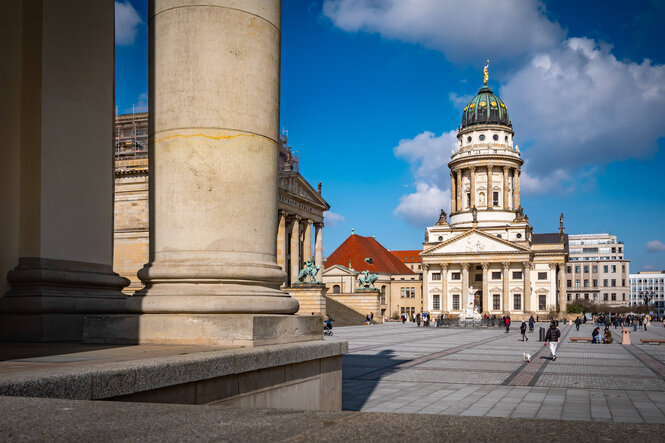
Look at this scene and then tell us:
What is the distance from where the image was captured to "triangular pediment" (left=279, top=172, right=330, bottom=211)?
7194 cm

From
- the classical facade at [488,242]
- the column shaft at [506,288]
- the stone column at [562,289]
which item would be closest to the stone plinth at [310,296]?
the classical facade at [488,242]

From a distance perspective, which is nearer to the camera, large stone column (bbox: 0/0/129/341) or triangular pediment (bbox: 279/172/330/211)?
large stone column (bbox: 0/0/129/341)

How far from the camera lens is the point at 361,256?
12469 centimetres

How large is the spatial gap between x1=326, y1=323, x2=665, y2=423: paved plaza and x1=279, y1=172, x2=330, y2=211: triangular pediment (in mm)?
46688

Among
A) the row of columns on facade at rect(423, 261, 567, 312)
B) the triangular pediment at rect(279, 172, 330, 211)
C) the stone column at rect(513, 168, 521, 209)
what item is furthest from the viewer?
the stone column at rect(513, 168, 521, 209)

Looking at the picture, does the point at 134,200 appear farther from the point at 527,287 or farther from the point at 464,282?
the point at 527,287

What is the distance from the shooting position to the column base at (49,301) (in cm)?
870

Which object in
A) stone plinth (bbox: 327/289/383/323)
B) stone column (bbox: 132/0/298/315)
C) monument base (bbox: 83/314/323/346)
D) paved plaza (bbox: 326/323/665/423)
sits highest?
stone column (bbox: 132/0/298/315)

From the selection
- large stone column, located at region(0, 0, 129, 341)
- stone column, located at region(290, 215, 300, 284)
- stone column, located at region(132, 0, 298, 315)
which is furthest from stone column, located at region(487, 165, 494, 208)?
stone column, located at region(132, 0, 298, 315)

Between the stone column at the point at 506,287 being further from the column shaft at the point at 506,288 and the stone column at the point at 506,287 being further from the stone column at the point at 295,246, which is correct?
the stone column at the point at 295,246

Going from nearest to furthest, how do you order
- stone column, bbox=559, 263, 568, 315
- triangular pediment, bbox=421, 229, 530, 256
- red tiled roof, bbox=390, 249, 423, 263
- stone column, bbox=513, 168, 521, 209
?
1. triangular pediment, bbox=421, 229, 530, 256
2. stone column, bbox=559, 263, 568, 315
3. stone column, bbox=513, 168, 521, 209
4. red tiled roof, bbox=390, 249, 423, 263

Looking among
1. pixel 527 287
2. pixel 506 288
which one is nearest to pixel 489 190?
pixel 506 288

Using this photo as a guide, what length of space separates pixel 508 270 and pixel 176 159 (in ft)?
327

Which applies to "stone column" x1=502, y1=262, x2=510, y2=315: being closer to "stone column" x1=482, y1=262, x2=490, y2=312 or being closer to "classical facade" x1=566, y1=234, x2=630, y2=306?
"stone column" x1=482, y1=262, x2=490, y2=312
